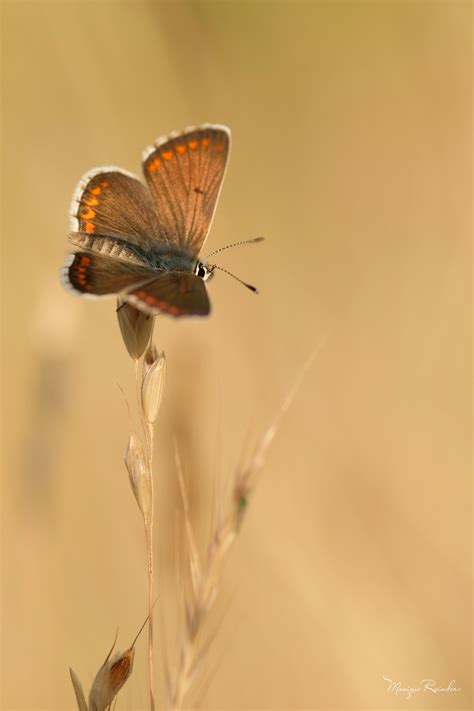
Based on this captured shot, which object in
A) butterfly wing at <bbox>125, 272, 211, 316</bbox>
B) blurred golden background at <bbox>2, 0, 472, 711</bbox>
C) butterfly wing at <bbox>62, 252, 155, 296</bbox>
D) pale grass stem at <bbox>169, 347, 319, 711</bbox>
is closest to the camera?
pale grass stem at <bbox>169, 347, 319, 711</bbox>

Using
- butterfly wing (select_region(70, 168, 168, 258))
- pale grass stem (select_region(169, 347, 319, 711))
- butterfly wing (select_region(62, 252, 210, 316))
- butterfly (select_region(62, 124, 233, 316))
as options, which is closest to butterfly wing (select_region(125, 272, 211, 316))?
butterfly wing (select_region(62, 252, 210, 316))

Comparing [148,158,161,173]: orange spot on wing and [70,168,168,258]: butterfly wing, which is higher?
[148,158,161,173]: orange spot on wing

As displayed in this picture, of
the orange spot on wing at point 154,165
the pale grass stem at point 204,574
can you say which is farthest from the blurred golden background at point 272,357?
the orange spot on wing at point 154,165

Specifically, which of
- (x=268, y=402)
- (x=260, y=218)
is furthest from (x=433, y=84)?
(x=268, y=402)

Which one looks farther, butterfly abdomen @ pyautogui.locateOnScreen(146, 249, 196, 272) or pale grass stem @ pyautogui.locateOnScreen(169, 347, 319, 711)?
butterfly abdomen @ pyautogui.locateOnScreen(146, 249, 196, 272)

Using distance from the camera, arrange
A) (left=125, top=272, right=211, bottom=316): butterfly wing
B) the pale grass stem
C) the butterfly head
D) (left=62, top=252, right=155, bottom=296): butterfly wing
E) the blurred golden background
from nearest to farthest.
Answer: the pale grass stem → (left=125, top=272, right=211, bottom=316): butterfly wing → (left=62, top=252, right=155, bottom=296): butterfly wing → the butterfly head → the blurred golden background

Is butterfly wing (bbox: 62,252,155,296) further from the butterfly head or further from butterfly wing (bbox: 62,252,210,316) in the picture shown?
the butterfly head

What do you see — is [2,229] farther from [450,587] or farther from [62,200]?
[450,587]
